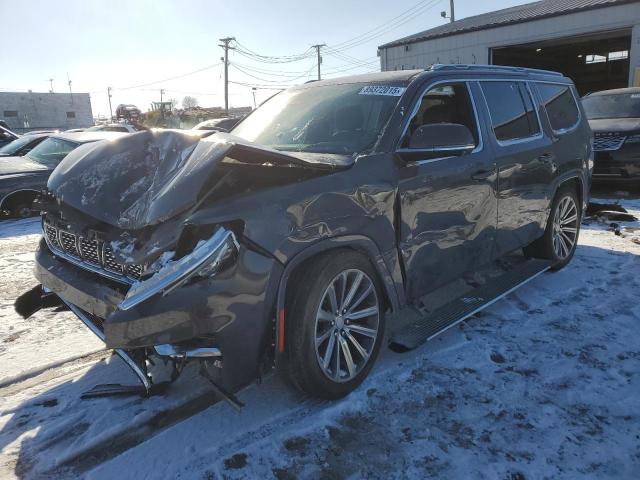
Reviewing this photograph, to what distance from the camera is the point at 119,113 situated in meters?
41.2

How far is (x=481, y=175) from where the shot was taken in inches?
147

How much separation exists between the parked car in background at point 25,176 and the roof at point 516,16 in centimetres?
2224

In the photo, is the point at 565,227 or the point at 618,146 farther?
the point at 618,146

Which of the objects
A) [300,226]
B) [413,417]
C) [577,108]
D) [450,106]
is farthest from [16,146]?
[413,417]

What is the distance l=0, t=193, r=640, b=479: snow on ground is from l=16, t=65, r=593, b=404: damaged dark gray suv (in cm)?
26

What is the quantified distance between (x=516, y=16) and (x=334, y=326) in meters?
28.1

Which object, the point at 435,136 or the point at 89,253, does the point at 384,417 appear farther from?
the point at 89,253

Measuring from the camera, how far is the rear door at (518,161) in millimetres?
4020

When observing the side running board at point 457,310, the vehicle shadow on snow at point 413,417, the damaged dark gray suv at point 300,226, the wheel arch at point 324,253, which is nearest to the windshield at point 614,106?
the side running board at point 457,310

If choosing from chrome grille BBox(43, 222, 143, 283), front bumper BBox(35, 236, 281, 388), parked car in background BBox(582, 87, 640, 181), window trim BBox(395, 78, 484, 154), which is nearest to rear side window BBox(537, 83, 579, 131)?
window trim BBox(395, 78, 484, 154)

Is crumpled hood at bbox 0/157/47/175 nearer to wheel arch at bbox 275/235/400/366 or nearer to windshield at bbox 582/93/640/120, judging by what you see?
wheel arch at bbox 275/235/400/366

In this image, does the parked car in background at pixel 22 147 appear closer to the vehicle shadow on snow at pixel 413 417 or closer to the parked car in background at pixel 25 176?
the parked car in background at pixel 25 176

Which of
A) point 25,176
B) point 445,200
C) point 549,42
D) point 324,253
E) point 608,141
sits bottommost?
point 324,253

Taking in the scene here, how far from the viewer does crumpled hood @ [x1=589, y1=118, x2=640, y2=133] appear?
30.2ft
